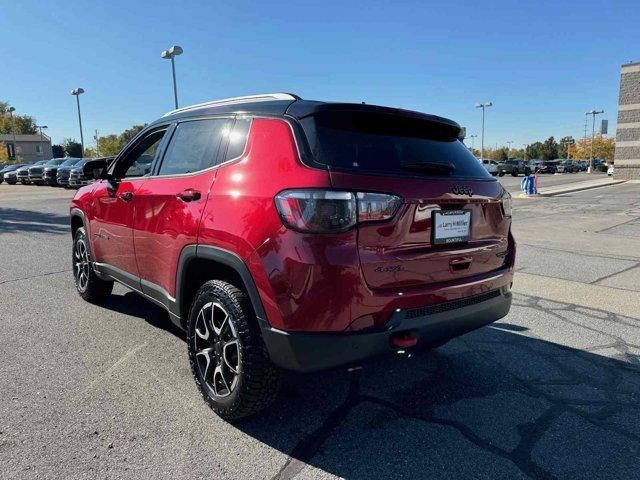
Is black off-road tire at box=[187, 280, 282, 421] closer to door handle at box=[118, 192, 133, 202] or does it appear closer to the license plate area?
the license plate area

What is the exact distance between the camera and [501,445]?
2.63m

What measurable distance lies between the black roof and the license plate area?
676 mm

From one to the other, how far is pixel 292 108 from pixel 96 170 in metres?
2.70

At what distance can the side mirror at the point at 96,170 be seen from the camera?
175 inches

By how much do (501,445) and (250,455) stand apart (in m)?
1.37

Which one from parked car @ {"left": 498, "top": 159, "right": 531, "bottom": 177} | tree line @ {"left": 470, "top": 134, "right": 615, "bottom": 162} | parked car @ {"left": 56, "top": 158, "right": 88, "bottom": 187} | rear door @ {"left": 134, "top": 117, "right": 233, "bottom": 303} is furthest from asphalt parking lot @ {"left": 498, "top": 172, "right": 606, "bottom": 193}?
tree line @ {"left": 470, "top": 134, "right": 615, "bottom": 162}

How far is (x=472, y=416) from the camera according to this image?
294 centimetres

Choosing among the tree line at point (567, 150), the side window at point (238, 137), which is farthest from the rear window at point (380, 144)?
the tree line at point (567, 150)

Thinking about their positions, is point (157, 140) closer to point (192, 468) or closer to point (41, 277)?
point (192, 468)

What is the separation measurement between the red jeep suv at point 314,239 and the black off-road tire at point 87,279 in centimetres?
180

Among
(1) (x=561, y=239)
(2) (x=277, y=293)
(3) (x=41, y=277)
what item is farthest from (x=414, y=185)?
(1) (x=561, y=239)

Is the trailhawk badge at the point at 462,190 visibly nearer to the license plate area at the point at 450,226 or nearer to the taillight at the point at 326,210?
the license plate area at the point at 450,226

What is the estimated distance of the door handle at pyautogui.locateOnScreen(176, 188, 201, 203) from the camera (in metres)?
3.00

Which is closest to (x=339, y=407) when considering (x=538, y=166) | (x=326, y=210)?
(x=326, y=210)
